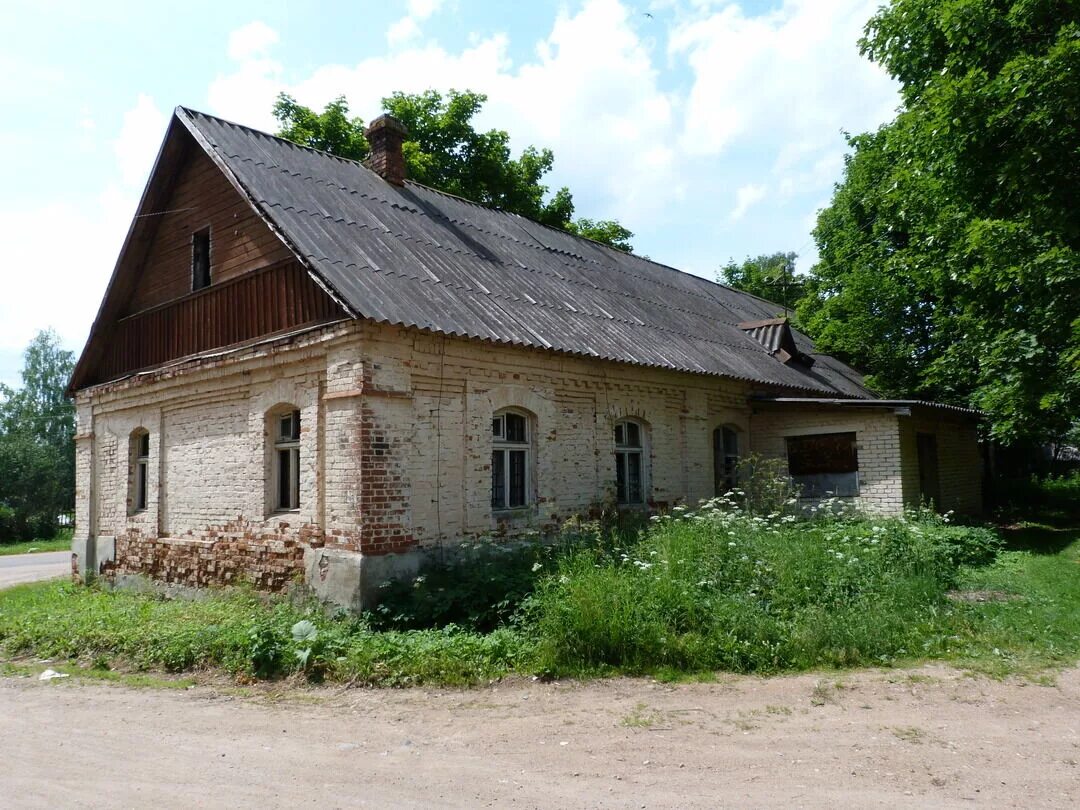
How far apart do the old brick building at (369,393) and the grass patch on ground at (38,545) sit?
54.5ft

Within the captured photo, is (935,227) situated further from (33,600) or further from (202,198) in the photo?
(33,600)

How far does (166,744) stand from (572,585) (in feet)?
11.2

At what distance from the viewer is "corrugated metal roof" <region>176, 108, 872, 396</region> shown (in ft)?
30.1

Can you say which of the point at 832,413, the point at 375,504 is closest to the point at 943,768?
the point at 375,504

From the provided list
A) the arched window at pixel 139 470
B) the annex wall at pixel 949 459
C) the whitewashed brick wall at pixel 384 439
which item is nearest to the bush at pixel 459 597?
the whitewashed brick wall at pixel 384 439

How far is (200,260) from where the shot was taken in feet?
37.9

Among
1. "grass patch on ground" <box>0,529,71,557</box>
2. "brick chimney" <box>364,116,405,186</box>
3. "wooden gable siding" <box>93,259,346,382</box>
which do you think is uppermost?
"brick chimney" <box>364,116,405,186</box>

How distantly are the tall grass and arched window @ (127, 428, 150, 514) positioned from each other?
795 centimetres

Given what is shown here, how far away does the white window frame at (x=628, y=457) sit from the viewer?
11.8m

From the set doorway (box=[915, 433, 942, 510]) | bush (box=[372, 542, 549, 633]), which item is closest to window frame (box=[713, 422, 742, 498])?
doorway (box=[915, 433, 942, 510])

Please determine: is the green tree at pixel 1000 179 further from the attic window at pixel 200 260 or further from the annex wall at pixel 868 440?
the attic window at pixel 200 260

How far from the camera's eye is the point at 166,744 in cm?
523

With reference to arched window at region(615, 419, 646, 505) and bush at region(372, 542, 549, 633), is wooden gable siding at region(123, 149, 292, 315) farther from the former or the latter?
arched window at region(615, 419, 646, 505)

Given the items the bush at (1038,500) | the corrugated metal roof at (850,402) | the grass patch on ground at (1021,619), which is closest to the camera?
the grass patch on ground at (1021,619)
